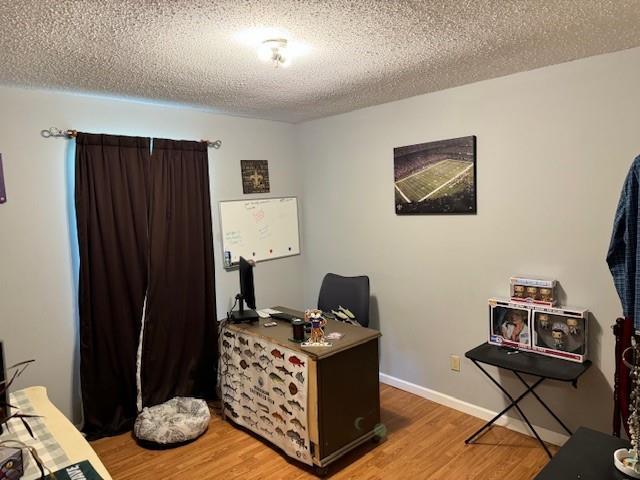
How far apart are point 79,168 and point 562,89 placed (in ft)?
9.92

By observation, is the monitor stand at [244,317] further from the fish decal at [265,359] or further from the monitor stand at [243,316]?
the fish decal at [265,359]

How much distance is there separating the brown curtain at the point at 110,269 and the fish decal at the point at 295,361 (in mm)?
1282

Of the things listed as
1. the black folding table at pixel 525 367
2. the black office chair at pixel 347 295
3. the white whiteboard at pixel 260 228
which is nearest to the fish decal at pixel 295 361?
the black office chair at pixel 347 295

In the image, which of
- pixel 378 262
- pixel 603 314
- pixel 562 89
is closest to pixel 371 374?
pixel 378 262

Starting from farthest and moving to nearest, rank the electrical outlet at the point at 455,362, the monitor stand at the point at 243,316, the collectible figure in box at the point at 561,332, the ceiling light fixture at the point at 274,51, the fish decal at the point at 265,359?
1. the electrical outlet at the point at 455,362
2. the monitor stand at the point at 243,316
3. the fish decal at the point at 265,359
4. the collectible figure in box at the point at 561,332
5. the ceiling light fixture at the point at 274,51

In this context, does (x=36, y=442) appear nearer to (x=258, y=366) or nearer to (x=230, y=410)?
(x=258, y=366)

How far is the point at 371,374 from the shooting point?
274 centimetres

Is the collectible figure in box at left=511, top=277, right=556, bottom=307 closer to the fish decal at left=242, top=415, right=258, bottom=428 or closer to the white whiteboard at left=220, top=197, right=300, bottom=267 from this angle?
the fish decal at left=242, top=415, right=258, bottom=428

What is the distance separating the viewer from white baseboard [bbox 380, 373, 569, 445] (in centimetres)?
277

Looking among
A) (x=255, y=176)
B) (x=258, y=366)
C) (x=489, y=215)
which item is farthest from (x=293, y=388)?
(x=255, y=176)

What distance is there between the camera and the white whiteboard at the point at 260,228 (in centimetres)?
372

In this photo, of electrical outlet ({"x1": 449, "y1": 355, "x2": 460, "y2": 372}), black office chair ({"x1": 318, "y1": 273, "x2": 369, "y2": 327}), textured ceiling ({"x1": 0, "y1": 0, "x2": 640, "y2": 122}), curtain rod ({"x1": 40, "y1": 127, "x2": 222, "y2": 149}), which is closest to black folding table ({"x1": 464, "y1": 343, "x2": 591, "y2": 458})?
electrical outlet ({"x1": 449, "y1": 355, "x2": 460, "y2": 372})

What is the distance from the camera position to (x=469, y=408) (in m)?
3.17

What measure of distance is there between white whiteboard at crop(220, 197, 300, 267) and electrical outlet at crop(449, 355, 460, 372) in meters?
1.74
